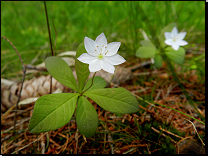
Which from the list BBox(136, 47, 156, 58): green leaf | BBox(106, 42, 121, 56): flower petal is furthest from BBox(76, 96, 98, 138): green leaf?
BBox(136, 47, 156, 58): green leaf

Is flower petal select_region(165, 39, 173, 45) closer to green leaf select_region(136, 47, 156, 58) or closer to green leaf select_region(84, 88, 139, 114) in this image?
green leaf select_region(136, 47, 156, 58)

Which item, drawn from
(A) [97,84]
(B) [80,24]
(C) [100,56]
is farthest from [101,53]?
(B) [80,24]

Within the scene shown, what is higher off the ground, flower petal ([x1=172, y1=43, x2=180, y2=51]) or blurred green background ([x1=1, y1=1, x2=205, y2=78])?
blurred green background ([x1=1, y1=1, x2=205, y2=78])

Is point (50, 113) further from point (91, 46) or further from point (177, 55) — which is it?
point (177, 55)

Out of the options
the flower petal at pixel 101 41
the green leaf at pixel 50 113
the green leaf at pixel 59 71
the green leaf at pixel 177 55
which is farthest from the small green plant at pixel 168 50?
the green leaf at pixel 50 113

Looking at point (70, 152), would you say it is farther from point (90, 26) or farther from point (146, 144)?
point (90, 26)

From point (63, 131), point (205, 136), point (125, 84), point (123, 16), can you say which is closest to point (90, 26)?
point (123, 16)

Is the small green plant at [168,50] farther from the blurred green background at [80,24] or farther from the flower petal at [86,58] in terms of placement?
the flower petal at [86,58]

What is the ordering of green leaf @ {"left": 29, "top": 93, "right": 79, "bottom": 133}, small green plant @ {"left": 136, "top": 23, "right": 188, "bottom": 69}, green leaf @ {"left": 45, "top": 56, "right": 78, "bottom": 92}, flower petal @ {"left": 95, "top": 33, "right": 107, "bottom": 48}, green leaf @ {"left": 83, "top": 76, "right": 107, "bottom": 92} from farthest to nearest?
1. small green plant @ {"left": 136, "top": 23, "right": 188, "bottom": 69}
2. green leaf @ {"left": 83, "top": 76, "right": 107, "bottom": 92}
3. green leaf @ {"left": 45, "top": 56, "right": 78, "bottom": 92}
4. flower petal @ {"left": 95, "top": 33, "right": 107, "bottom": 48}
5. green leaf @ {"left": 29, "top": 93, "right": 79, "bottom": 133}
